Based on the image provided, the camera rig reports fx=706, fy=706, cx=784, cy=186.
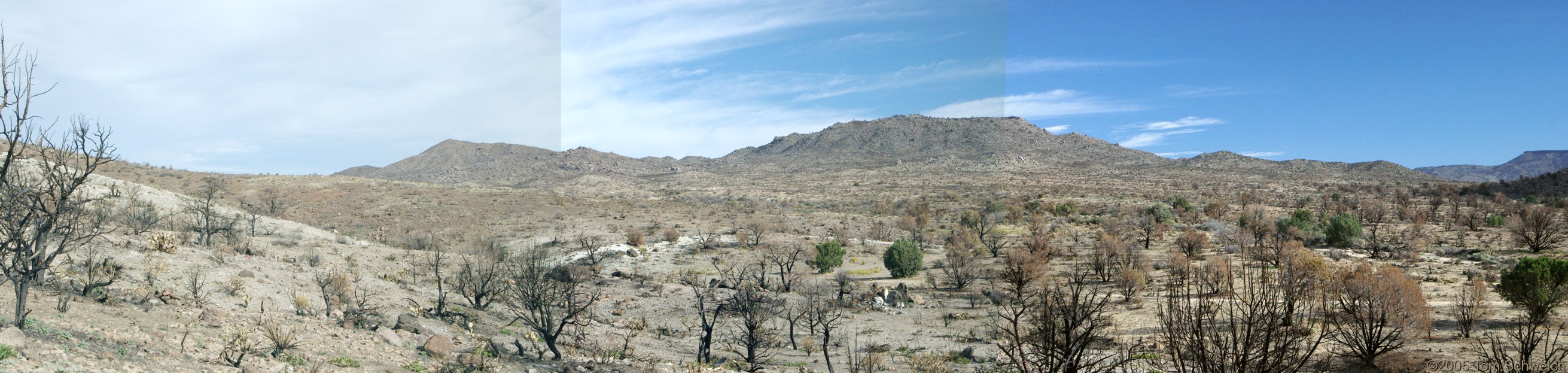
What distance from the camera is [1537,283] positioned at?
584 inches

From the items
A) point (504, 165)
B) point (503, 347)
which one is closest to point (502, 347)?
point (503, 347)

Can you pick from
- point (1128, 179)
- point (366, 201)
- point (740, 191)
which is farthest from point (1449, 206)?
point (366, 201)

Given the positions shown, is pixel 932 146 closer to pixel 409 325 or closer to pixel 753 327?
pixel 753 327

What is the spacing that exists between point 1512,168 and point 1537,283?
168m

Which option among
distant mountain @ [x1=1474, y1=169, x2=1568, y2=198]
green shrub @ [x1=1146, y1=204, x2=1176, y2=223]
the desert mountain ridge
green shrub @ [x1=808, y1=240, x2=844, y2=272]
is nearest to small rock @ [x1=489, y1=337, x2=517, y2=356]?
green shrub @ [x1=808, y1=240, x2=844, y2=272]

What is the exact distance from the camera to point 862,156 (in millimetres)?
108688

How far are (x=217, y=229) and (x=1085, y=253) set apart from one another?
32.5 metres

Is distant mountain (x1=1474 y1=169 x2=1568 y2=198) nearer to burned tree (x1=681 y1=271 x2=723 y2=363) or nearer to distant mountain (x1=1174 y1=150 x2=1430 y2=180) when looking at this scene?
distant mountain (x1=1174 y1=150 x2=1430 y2=180)

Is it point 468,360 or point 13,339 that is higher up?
point 13,339

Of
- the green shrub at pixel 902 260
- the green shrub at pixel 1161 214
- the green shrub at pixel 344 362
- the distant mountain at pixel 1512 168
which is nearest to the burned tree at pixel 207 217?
the green shrub at pixel 344 362

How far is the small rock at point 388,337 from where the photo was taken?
44.3 feet

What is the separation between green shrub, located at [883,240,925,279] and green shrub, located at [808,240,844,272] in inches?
89.3

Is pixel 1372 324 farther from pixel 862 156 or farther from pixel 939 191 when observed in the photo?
pixel 862 156

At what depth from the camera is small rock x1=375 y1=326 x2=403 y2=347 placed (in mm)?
13516
